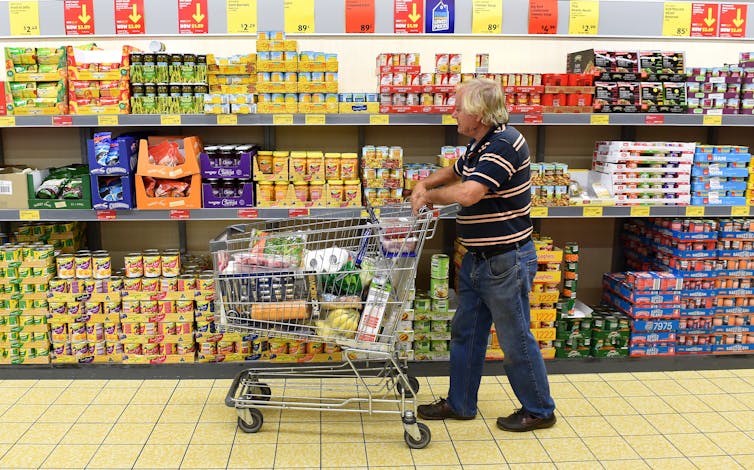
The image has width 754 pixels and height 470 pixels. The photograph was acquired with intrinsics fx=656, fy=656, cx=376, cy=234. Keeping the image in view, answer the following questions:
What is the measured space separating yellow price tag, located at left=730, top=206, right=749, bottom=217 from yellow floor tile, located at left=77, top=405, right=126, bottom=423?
3.94 m

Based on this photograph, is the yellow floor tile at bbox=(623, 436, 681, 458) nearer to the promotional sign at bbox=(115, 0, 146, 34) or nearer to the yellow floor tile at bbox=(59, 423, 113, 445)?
the yellow floor tile at bbox=(59, 423, 113, 445)

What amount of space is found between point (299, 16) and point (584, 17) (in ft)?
6.51

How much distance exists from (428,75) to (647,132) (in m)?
1.94

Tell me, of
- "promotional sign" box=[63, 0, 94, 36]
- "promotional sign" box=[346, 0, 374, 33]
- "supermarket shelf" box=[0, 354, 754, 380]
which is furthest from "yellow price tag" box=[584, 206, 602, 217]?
"promotional sign" box=[63, 0, 94, 36]

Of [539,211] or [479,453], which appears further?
[539,211]

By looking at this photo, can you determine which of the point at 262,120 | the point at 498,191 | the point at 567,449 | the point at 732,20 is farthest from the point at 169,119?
the point at 732,20

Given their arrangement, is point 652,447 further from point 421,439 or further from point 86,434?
point 86,434

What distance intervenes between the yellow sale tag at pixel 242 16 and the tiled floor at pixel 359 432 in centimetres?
235

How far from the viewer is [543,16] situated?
179 inches

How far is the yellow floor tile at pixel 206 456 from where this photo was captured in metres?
3.12

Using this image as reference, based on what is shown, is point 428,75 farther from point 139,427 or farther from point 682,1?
point 139,427

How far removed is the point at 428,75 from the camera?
3965mm

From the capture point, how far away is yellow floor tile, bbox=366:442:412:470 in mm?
3164

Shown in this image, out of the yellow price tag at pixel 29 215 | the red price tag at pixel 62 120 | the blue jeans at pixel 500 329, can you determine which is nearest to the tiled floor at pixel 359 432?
the blue jeans at pixel 500 329
